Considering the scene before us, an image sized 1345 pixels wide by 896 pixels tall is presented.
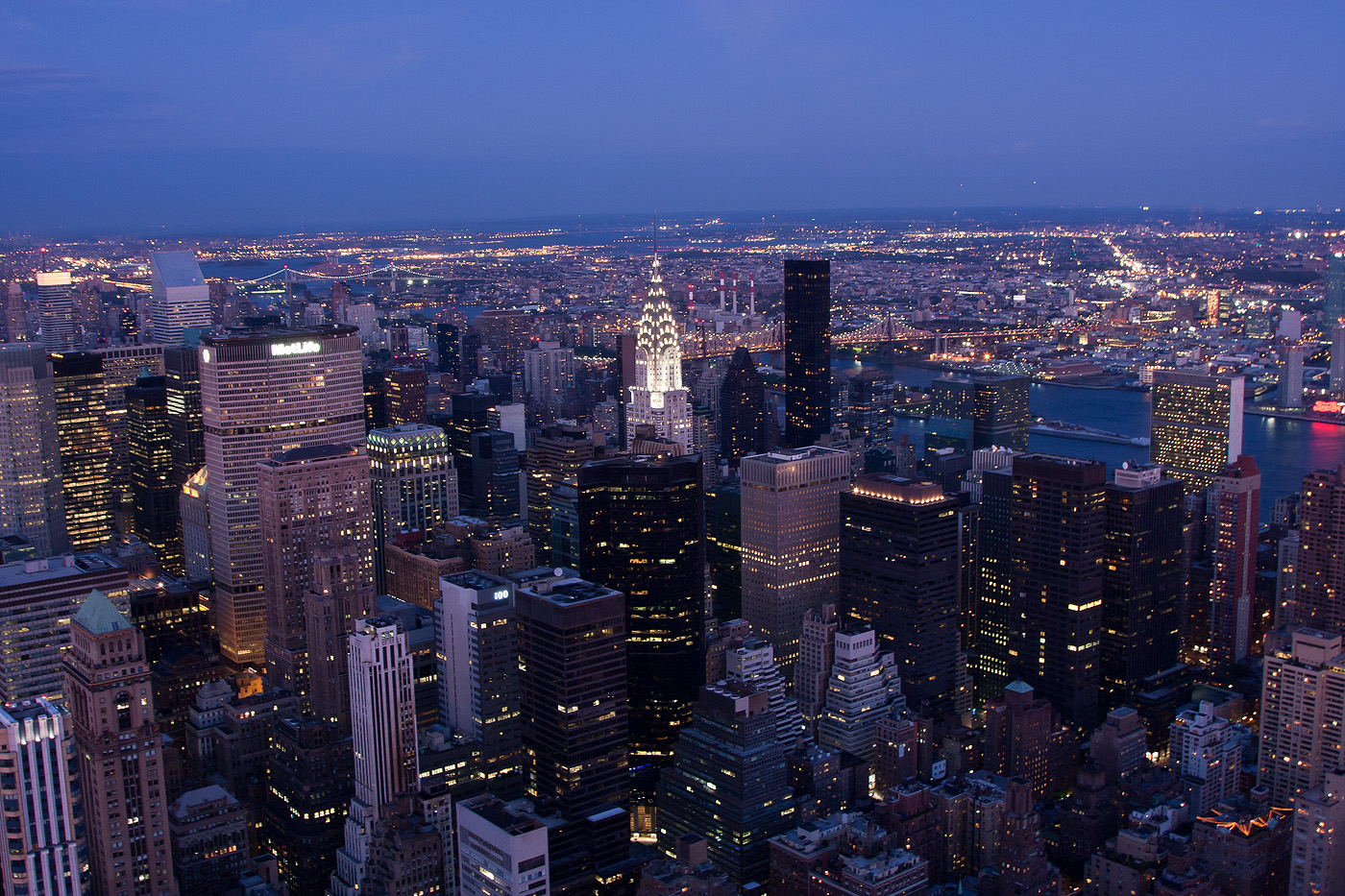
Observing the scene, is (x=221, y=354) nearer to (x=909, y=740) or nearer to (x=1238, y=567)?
(x=909, y=740)

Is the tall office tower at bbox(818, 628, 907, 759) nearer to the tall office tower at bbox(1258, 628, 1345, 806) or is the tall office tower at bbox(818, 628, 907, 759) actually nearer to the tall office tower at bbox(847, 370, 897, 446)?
the tall office tower at bbox(1258, 628, 1345, 806)

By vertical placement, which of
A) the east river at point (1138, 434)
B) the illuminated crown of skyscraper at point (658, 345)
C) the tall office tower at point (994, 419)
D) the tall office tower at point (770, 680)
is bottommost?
the tall office tower at point (770, 680)

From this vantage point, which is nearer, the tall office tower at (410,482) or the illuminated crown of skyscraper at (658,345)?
the tall office tower at (410,482)

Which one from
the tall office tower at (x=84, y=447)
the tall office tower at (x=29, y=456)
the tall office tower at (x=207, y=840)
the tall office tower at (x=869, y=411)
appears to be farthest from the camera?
the tall office tower at (x=869, y=411)

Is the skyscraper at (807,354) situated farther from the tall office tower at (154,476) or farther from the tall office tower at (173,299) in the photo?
the tall office tower at (173,299)

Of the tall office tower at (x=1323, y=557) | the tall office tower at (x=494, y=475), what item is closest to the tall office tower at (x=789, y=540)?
the tall office tower at (x=1323, y=557)

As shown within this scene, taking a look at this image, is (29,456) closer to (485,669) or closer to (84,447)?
(84,447)
